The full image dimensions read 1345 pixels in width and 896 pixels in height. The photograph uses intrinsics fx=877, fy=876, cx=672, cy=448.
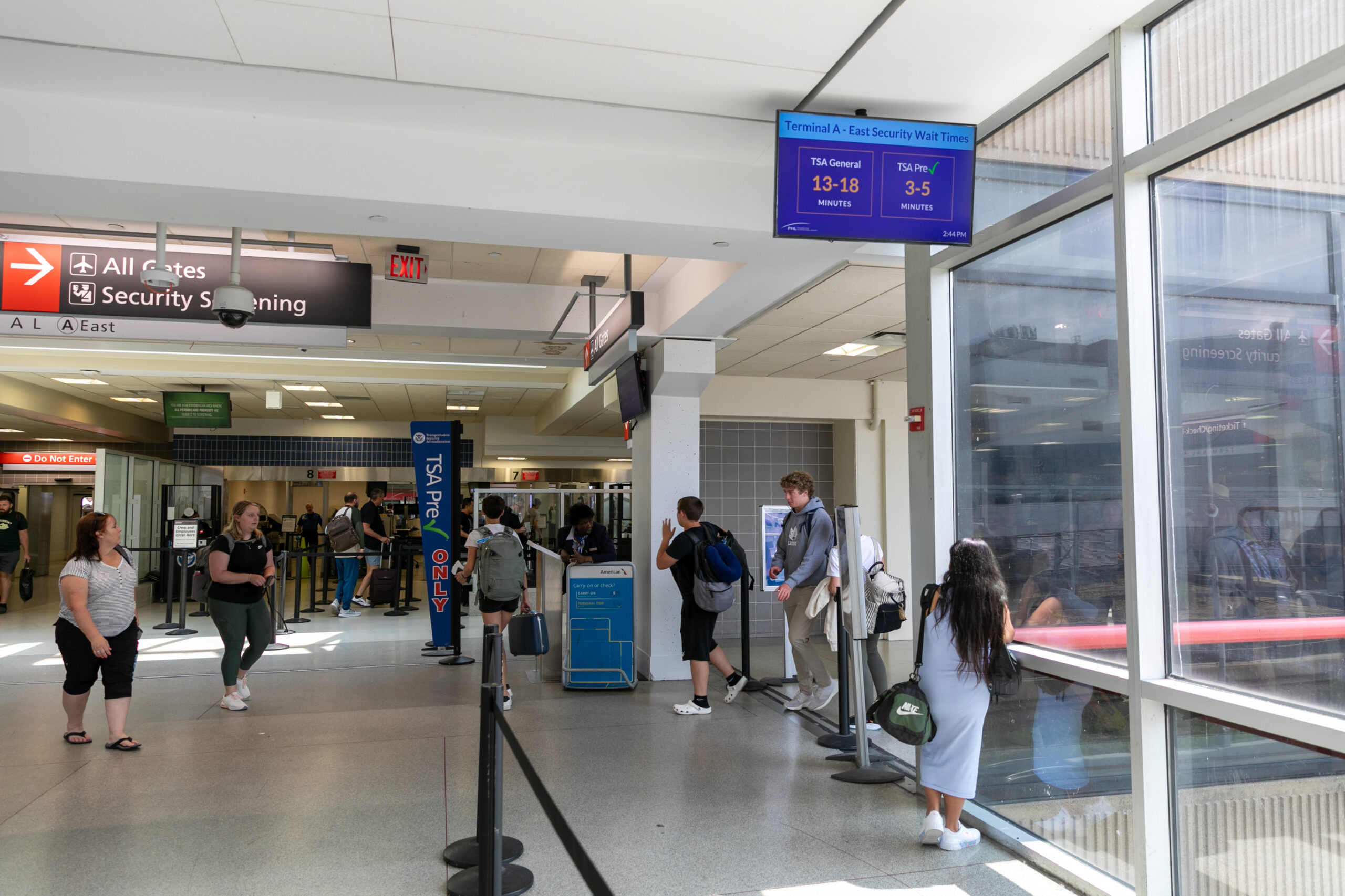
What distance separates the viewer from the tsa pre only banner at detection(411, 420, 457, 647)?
812cm

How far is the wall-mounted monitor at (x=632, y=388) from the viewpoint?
7.20 meters

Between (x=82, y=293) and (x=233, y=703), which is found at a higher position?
(x=82, y=293)

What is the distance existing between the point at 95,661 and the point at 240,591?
1.01m

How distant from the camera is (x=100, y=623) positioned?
4.74 m

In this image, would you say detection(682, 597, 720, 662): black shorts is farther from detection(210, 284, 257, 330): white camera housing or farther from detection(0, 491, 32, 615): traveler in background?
detection(0, 491, 32, 615): traveler in background

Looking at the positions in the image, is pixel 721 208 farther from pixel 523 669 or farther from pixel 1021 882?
pixel 523 669

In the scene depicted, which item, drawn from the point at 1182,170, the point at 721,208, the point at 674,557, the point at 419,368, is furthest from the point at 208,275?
the point at 419,368

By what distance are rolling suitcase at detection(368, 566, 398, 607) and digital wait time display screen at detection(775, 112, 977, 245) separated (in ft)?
28.5

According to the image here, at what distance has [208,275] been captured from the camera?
4812mm

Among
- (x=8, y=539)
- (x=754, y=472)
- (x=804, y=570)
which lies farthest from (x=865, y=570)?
(x=8, y=539)

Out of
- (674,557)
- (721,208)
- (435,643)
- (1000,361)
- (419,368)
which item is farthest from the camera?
(419,368)

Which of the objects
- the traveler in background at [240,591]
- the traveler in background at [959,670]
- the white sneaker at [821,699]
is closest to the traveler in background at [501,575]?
the traveler in background at [240,591]

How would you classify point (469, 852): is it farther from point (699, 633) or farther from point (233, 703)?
point (233, 703)

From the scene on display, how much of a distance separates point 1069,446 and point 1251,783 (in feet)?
4.26
